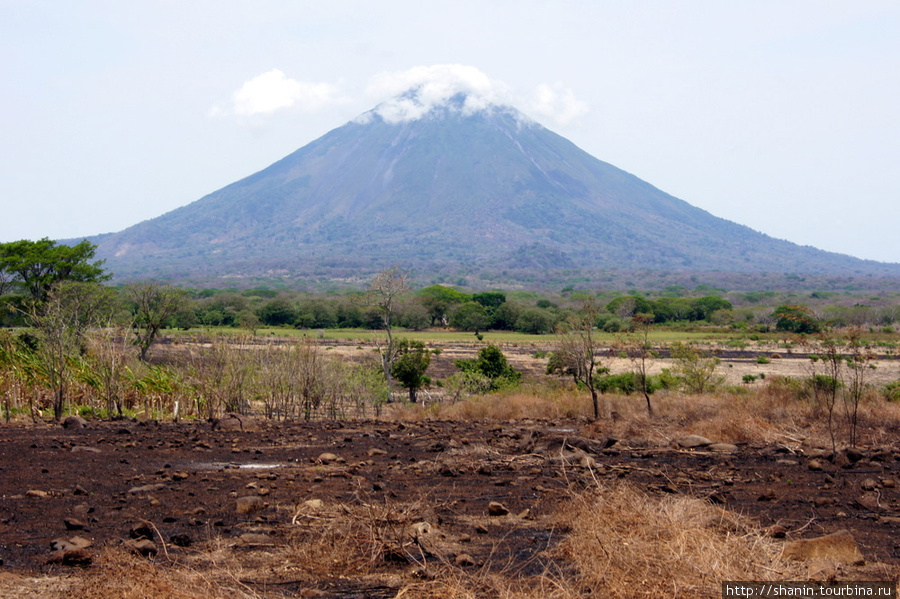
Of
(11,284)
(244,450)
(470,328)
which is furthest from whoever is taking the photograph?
(470,328)

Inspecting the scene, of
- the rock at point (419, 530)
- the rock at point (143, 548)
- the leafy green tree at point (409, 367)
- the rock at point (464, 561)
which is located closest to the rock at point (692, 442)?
the rock at point (419, 530)

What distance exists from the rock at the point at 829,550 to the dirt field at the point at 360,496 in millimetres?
84

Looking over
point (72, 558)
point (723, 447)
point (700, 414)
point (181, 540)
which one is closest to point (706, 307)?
point (700, 414)

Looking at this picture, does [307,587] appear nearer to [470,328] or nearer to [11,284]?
[11,284]

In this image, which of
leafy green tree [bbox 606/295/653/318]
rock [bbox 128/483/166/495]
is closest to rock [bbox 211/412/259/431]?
rock [bbox 128/483/166/495]

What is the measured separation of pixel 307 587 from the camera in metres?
5.09

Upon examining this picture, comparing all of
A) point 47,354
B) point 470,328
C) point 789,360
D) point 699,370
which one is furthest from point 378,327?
point 47,354

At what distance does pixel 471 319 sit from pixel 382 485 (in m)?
64.9

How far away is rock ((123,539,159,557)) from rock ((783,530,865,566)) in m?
4.54

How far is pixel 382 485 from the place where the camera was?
26.6ft

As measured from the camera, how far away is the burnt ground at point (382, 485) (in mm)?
6070

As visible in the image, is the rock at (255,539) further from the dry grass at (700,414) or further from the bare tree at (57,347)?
the bare tree at (57,347)

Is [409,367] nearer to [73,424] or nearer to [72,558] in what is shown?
[73,424]

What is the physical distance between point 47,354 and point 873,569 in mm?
14136
